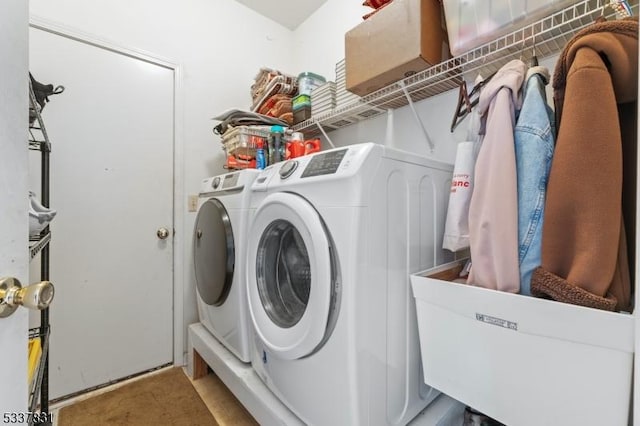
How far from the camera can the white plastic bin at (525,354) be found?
1.95ft

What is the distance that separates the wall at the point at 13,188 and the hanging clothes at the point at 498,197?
1.01 metres

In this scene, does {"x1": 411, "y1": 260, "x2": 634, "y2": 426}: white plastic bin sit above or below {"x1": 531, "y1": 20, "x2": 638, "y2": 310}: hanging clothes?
below

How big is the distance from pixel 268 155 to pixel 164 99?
79 cm

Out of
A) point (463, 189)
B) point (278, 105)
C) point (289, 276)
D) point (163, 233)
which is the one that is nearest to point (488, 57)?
point (463, 189)

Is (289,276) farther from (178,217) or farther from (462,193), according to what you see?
(178,217)

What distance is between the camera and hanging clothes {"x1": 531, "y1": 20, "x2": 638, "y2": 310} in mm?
619

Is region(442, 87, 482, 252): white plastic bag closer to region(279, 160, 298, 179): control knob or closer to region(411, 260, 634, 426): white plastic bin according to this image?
region(411, 260, 634, 426): white plastic bin

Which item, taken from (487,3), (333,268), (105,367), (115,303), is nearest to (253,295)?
(333,268)

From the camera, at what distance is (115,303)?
171cm

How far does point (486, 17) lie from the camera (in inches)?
39.0

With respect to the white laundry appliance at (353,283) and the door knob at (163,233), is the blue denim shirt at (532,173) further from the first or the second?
the door knob at (163,233)

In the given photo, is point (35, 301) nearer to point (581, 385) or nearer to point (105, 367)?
point (581, 385)

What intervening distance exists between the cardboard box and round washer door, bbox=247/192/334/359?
29.2 inches

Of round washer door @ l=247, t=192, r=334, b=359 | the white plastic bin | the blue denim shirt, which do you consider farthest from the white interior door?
the blue denim shirt
